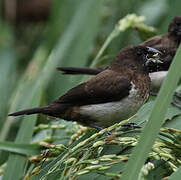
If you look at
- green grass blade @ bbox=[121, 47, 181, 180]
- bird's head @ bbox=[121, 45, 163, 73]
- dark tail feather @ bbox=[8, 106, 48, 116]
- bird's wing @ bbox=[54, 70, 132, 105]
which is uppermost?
green grass blade @ bbox=[121, 47, 181, 180]

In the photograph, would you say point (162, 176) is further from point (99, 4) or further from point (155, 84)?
point (99, 4)

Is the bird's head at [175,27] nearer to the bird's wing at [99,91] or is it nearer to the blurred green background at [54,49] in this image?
the blurred green background at [54,49]

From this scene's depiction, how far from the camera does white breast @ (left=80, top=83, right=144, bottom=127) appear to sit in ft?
9.37

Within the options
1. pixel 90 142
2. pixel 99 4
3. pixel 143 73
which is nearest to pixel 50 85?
pixel 99 4

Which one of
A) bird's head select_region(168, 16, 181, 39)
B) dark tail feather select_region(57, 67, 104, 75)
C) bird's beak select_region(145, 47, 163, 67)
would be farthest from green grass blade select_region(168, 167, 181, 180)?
bird's head select_region(168, 16, 181, 39)

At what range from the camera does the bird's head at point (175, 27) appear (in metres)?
4.15

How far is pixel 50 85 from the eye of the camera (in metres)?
4.05

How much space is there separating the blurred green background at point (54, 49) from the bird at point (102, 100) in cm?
19

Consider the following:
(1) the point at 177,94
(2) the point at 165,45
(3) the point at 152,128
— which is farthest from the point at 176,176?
(2) the point at 165,45

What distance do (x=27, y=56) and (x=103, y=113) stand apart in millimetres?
3771

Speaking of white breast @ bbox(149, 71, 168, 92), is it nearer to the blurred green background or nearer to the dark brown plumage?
the dark brown plumage

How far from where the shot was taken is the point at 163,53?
3.63 meters

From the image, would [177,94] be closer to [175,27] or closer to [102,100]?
[102,100]

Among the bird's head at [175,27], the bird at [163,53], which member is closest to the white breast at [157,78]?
the bird at [163,53]
